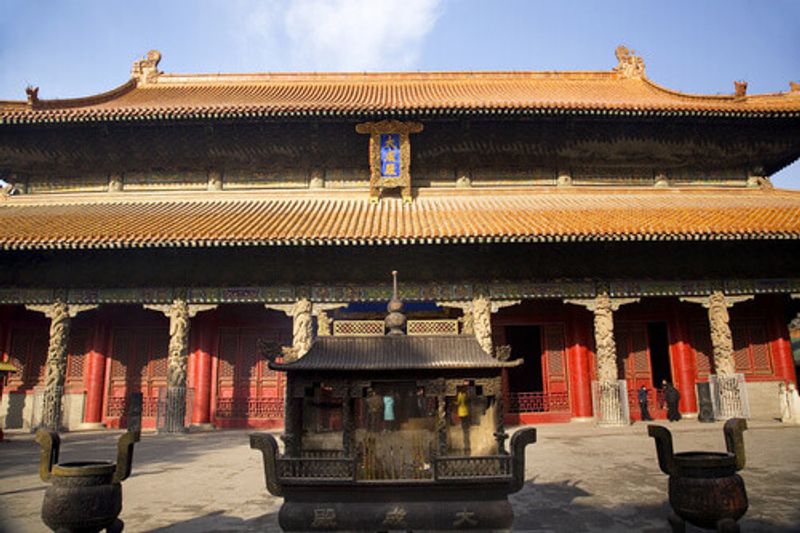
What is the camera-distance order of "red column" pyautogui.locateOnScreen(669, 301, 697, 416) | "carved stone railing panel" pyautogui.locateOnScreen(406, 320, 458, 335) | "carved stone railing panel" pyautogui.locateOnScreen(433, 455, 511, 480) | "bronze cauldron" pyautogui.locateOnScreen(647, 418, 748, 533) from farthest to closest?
"red column" pyautogui.locateOnScreen(669, 301, 697, 416) → "carved stone railing panel" pyautogui.locateOnScreen(406, 320, 458, 335) → "carved stone railing panel" pyautogui.locateOnScreen(433, 455, 511, 480) → "bronze cauldron" pyautogui.locateOnScreen(647, 418, 748, 533)

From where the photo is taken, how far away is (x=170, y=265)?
11789mm

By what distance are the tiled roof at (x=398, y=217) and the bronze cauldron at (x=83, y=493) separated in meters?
6.46

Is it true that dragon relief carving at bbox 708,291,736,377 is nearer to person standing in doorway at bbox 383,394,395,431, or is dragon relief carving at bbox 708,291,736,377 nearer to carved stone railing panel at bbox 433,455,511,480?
carved stone railing panel at bbox 433,455,511,480

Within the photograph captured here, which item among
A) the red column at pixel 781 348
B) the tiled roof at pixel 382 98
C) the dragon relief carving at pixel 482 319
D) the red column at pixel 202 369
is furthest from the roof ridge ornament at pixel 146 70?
the red column at pixel 781 348

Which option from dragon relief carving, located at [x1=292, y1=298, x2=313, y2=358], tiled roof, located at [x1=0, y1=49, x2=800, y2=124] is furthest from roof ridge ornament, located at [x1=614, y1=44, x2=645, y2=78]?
dragon relief carving, located at [x1=292, y1=298, x2=313, y2=358]

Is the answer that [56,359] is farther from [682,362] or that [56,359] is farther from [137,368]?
[682,362]

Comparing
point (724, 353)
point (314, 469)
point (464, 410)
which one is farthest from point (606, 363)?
point (314, 469)

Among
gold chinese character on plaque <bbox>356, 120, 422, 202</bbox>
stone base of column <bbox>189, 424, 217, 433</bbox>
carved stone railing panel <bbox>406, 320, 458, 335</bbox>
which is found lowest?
stone base of column <bbox>189, 424, 217, 433</bbox>

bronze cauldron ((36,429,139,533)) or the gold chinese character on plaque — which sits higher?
the gold chinese character on plaque

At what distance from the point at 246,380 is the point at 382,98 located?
8.99 metres

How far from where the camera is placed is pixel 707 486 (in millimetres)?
3832

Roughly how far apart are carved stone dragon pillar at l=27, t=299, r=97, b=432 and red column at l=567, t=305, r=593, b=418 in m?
11.9

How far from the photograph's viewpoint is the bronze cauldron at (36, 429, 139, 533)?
12.4ft

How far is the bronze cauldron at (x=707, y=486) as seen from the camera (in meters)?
3.76
